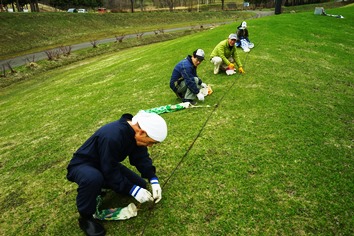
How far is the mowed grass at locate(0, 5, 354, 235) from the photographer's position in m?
4.36

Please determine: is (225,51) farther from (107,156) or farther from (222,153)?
(107,156)

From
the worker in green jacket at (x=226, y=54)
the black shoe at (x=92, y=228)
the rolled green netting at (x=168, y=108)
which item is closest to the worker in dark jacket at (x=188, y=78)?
the rolled green netting at (x=168, y=108)

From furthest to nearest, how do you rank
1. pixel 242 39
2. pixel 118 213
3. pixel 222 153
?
pixel 242 39 → pixel 222 153 → pixel 118 213

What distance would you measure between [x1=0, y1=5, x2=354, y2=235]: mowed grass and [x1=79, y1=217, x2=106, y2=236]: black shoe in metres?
0.16

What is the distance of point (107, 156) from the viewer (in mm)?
3854

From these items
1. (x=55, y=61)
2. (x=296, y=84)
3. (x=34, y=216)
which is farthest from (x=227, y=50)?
(x=55, y=61)

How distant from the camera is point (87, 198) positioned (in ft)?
12.7

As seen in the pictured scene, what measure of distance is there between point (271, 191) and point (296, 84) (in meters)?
6.37

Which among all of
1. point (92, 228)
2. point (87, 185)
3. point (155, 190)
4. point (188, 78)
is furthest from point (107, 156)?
point (188, 78)

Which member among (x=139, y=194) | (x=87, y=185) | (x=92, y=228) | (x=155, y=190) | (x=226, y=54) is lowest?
(x=92, y=228)

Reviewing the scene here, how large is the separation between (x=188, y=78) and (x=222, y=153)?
2880mm

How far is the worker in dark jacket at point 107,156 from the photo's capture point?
3.84 m

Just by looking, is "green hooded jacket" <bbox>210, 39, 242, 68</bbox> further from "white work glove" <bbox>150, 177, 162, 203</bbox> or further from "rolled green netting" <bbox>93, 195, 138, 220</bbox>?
"rolled green netting" <bbox>93, 195, 138, 220</bbox>

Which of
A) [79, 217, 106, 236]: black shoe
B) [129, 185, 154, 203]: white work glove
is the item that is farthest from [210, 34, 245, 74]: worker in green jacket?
[79, 217, 106, 236]: black shoe
